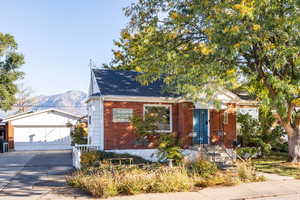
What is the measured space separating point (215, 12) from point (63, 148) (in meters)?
22.6

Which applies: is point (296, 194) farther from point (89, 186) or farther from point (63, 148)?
point (63, 148)

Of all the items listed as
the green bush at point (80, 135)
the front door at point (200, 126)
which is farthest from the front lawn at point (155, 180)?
the green bush at point (80, 135)

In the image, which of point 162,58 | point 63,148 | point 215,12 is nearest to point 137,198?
point 162,58

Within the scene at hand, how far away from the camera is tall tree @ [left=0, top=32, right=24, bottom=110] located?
28.4 m

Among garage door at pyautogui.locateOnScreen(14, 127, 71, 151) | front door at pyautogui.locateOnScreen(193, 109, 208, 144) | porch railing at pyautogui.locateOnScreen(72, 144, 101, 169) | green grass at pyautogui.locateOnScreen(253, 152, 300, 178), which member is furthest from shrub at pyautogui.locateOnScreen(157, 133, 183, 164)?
garage door at pyautogui.locateOnScreen(14, 127, 71, 151)

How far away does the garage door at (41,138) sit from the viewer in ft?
86.9

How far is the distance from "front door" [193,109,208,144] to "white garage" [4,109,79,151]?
14.1m

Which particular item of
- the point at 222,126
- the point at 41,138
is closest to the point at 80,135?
the point at 41,138

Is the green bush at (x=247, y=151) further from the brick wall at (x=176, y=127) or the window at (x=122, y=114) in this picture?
the window at (x=122, y=114)

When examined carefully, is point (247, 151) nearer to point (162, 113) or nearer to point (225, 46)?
point (162, 113)

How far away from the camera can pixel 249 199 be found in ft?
25.9

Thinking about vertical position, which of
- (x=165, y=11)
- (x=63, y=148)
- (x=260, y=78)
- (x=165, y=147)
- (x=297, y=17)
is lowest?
(x=63, y=148)

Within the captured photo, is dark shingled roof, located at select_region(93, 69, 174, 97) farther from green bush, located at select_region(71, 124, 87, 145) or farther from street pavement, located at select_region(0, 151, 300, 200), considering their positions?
street pavement, located at select_region(0, 151, 300, 200)

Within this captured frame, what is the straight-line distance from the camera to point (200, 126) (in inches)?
648
